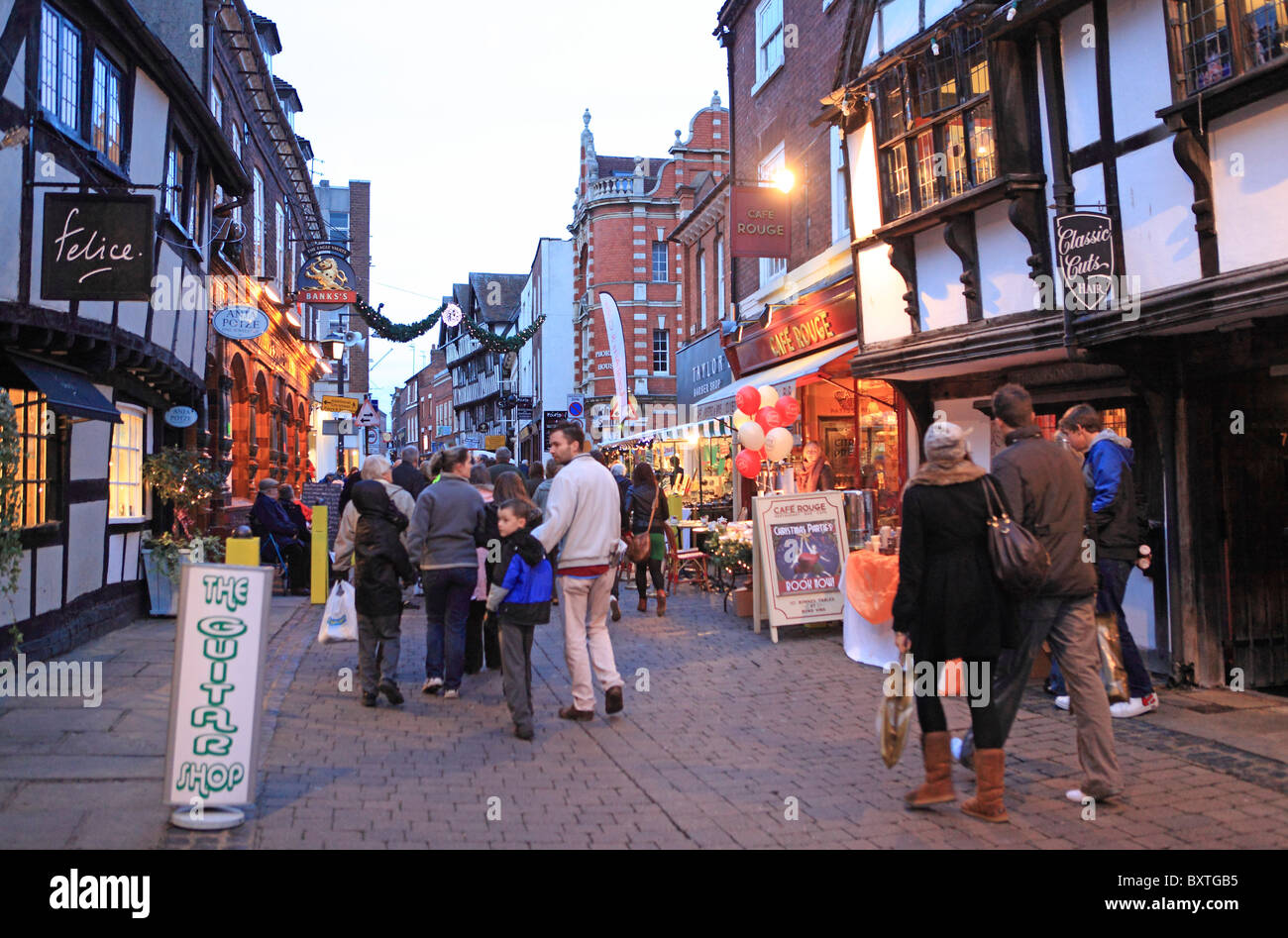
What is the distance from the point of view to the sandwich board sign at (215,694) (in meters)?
4.57

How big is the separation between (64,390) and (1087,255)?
316 inches

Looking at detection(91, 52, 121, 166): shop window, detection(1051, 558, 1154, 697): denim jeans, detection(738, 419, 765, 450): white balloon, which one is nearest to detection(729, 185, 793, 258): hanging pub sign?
detection(738, 419, 765, 450): white balloon

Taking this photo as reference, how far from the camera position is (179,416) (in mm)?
12375

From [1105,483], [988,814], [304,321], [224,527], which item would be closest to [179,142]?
[224,527]

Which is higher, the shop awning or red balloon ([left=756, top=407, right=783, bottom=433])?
the shop awning

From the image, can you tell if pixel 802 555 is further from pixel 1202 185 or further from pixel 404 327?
pixel 404 327

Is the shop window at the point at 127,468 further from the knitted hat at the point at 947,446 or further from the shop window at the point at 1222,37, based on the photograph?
the shop window at the point at 1222,37

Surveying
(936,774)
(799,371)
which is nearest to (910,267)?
(799,371)

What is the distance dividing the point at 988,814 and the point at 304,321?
2609 centimetres

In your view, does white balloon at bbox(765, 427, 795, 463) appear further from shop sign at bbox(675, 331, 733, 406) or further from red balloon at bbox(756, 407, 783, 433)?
shop sign at bbox(675, 331, 733, 406)

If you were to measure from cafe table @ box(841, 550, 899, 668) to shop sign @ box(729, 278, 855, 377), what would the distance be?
4.93m

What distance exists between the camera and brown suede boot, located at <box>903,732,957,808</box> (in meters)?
4.87

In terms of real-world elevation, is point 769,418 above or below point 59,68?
below
